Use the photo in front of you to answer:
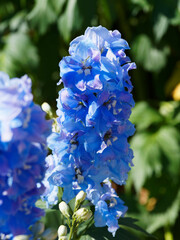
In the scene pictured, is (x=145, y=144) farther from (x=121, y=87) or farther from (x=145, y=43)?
(x=121, y=87)

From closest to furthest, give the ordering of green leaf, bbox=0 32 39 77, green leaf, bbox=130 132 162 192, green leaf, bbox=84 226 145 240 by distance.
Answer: green leaf, bbox=84 226 145 240 < green leaf, bbox=130 132 162 192 < green leaf, bbox=0 32 39 77

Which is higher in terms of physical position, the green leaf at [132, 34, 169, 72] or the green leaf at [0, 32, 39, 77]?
the green leaf at [0, 32, 39, 77]

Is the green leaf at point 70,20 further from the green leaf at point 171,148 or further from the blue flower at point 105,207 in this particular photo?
the blue flower at point 105,207

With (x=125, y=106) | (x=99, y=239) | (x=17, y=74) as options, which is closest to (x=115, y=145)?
(x=125, y=106)

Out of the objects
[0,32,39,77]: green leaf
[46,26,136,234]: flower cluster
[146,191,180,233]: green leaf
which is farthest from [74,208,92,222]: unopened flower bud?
[0,32,39,77]: green leaf

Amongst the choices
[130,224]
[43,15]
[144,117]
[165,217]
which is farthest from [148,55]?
[130,224]

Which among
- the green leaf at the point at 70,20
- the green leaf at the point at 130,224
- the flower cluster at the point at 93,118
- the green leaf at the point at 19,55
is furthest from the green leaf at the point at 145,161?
the flower cluster at the point at 93,118

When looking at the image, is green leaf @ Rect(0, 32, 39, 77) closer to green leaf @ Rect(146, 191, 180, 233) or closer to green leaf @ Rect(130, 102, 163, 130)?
green leaf @ Rect(130, 102, 163, 130)
